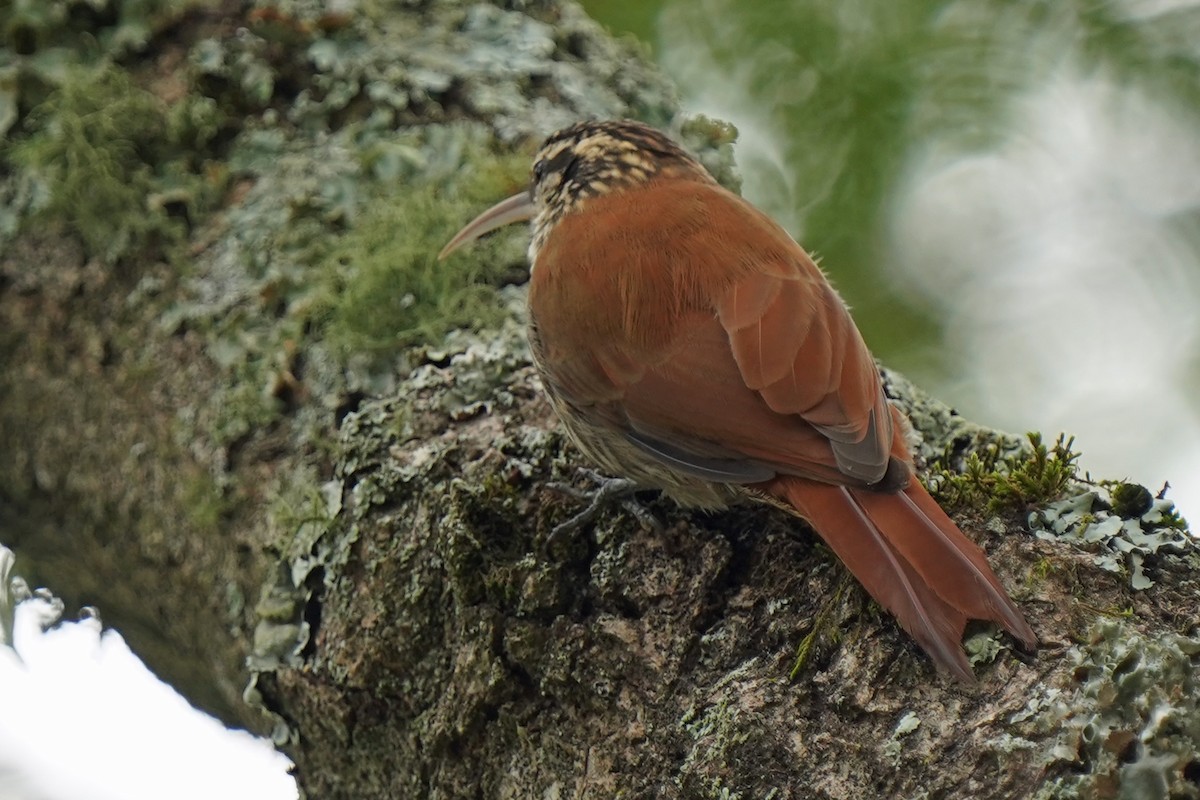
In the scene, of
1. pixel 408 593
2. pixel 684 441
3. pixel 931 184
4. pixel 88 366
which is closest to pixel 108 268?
pixel 88 366

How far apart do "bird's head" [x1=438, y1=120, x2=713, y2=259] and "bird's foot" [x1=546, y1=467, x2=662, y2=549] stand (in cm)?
85

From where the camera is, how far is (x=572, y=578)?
75.3 inches

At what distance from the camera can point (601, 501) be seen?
1988 mm

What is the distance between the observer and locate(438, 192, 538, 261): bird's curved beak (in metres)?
2.58

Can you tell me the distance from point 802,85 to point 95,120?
92.2 inches

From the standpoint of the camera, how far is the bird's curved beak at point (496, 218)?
258cm

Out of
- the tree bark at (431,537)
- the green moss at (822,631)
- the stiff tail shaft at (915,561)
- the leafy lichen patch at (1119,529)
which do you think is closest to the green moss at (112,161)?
the tree bark at (431,537)

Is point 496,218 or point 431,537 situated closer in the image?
point 431,537

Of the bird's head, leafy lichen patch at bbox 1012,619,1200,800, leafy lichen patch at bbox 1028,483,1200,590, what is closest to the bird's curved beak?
the bird's head

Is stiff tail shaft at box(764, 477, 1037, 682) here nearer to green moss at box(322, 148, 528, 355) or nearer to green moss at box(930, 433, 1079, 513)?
green moss at box(930, 433, 1079, 513)

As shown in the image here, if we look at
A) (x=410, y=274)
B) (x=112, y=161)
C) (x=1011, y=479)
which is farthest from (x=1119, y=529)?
(x=112, y=161)

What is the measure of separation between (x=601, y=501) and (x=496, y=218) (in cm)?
95

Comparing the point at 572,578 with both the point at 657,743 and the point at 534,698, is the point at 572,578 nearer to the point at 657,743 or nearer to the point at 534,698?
the point at 534,698

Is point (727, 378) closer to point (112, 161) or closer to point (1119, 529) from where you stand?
point (1119, 529)
